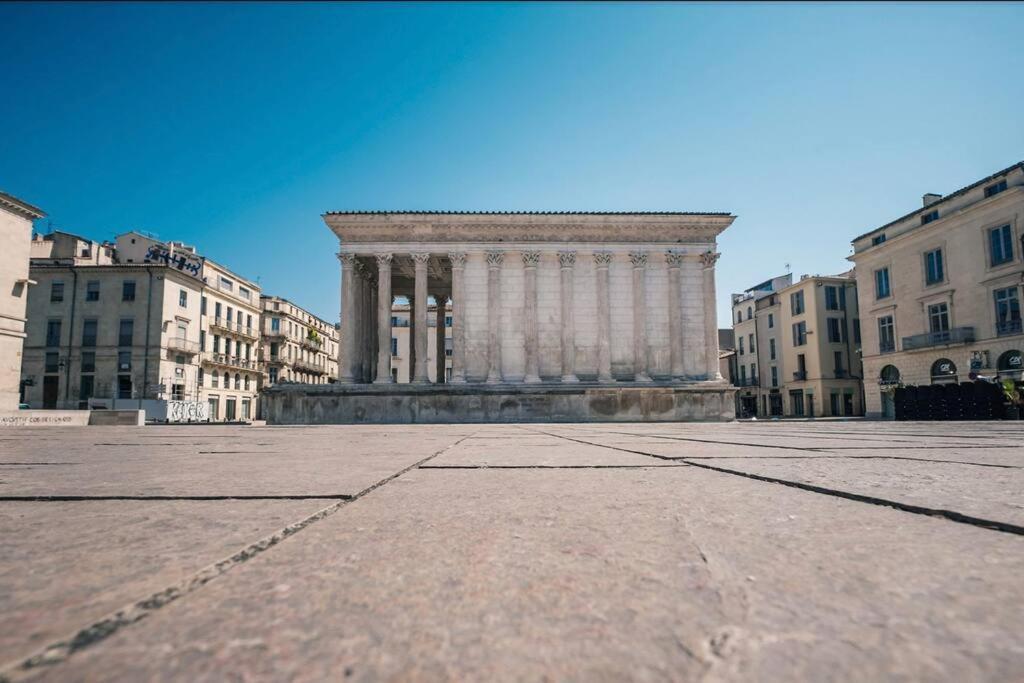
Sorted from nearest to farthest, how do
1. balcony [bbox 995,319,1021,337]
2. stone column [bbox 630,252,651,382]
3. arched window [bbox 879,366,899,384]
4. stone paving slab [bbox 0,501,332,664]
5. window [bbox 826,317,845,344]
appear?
stone paving slab [bbox 0,501,332,664] < stone column [bbox 630,252,651,382] < balcony [bbox 995,319,1021,337] < arched window [bbox 879,366,899,384] < window [bbox 826,317,845,344]

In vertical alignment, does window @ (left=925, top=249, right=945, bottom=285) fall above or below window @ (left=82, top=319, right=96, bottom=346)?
above

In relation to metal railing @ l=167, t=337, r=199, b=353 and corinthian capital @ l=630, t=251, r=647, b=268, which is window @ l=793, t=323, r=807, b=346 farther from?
metal railing @ l=167, t=337, r=199, b=353

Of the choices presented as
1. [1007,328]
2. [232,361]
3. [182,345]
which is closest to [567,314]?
[1007,328]

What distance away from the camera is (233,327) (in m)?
42.7

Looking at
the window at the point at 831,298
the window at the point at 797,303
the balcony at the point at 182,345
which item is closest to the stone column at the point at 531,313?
the balcony at the point at 182,345

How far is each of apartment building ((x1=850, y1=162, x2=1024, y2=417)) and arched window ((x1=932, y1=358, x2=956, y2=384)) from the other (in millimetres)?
49

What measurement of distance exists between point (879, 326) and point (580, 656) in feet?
124

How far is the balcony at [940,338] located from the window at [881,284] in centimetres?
336

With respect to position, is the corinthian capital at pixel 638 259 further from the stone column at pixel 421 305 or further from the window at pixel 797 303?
the window at pixel 797 303

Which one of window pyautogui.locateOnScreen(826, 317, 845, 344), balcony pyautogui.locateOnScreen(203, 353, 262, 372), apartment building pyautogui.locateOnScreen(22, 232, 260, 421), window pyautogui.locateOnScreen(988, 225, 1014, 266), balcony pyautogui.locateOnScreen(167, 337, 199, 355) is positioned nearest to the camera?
window pyautogui.locateOnScreen(988, 225, 1014, 266)

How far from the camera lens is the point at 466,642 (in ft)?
2.18

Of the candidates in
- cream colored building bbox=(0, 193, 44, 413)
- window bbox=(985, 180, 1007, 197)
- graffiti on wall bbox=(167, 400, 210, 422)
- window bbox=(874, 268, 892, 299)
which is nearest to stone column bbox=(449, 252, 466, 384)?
cream colored building bbox=(0, 193, 44, 413)

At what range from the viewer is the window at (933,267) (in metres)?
27.5

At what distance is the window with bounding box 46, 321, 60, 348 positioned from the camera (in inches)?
1350
